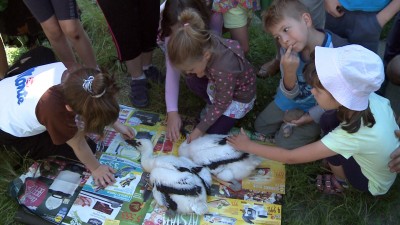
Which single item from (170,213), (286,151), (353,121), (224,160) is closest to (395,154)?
(353,121)

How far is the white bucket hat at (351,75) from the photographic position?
1.32 meters

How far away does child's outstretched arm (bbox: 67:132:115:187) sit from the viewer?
1730 millimetres

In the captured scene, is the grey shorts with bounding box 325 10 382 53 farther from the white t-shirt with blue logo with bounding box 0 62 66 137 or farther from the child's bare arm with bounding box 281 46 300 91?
the white t-shirt with blue logo with bounding box 0 62 66 137

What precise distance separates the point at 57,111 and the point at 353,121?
111 cm

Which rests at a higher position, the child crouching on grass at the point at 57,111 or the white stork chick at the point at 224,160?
the child crouching on grass at the point at 57,111

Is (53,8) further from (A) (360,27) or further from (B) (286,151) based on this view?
(A) (360,27)

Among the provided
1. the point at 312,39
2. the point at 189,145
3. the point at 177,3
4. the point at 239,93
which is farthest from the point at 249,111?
the point at 177,3

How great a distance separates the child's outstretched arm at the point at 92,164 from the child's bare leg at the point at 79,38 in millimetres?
576

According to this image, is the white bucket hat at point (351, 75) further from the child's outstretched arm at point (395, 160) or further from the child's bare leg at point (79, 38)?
the child's bare leg at point (79, 38)

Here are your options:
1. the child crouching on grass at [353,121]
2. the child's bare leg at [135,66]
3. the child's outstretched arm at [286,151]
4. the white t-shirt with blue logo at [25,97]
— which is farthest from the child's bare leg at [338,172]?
the white t-shirt with blue logo at [25,97]

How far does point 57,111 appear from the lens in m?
1.57

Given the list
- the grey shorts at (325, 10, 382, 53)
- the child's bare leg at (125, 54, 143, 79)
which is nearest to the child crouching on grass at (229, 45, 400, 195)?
the grey shorts at (325, 10, 382, 53)

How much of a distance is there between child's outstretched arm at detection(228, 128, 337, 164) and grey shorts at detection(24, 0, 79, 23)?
3.14 feet

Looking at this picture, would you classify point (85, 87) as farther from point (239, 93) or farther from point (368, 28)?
point (368, 28)
